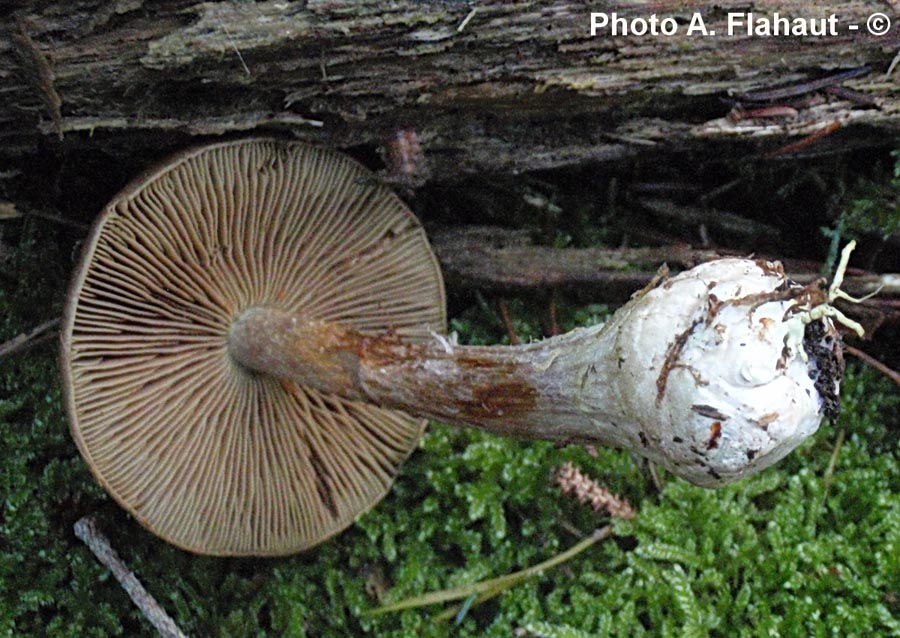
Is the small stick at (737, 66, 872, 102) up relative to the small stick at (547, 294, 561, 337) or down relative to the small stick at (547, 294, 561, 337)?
up

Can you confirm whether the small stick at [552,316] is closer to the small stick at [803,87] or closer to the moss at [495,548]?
the moss at [495,548]

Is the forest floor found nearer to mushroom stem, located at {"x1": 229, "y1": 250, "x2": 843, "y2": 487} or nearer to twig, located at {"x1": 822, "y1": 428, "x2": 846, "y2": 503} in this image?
twig, located at {"x1": 822, "y1": 428, "x2": 846, "y2": 503}

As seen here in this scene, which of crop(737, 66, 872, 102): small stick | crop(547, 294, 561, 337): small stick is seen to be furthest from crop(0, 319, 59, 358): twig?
crop(737, 66, 872, 102): small stick

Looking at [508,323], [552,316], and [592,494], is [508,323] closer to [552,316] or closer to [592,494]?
[552,316]

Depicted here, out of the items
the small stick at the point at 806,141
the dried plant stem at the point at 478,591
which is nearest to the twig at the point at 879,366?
the small stick at the point at 806,141

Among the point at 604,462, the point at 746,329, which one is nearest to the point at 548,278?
the point at 604,462

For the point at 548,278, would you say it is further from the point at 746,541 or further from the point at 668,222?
the point at 746,541
